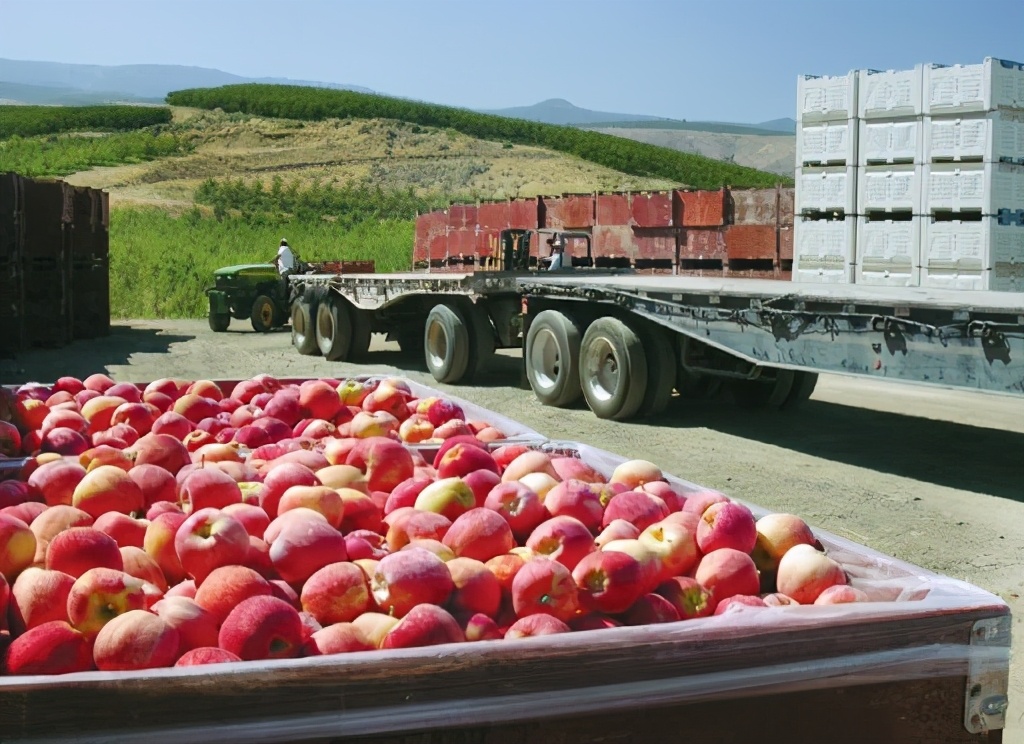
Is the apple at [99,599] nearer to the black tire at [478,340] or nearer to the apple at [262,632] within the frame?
the apple at [262,632]

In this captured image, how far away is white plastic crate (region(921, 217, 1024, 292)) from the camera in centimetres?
1129

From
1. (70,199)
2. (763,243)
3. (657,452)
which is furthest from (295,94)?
(657,452)

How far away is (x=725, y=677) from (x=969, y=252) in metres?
10.2

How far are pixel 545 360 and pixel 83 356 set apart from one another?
8.66 meters

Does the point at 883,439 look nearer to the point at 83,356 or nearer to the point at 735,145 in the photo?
the point at 83,356

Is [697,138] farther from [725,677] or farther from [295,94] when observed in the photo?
[725,677]

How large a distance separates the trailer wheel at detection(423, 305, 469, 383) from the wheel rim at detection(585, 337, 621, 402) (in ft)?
9.23

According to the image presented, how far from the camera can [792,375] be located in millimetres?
11945

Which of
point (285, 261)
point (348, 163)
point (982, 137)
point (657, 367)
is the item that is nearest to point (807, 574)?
point (657, 367)

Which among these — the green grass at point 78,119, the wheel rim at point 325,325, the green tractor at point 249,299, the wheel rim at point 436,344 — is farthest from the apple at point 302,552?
the green grass at point 78,119

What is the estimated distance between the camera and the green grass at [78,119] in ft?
260

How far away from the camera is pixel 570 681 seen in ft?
7.11

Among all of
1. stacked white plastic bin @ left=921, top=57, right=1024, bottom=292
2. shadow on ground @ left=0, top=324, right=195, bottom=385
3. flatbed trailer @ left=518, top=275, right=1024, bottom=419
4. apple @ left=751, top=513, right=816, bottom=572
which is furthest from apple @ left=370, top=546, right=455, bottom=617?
shadow on ground @ left=0, top=324, right=195, bottom=385

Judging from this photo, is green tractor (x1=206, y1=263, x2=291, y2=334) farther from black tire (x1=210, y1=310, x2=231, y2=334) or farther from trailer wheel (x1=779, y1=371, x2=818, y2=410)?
trailer wheel (x1=779, y1=371, x2=818, y2=410)
